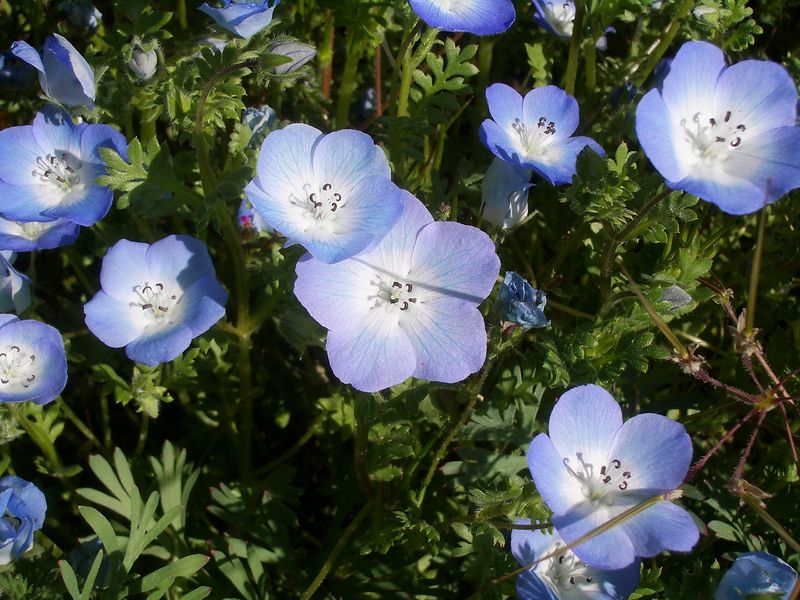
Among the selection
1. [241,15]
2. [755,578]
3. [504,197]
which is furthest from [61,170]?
A: [755,578]

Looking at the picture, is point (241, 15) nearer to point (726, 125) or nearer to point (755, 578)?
point (726, 125)

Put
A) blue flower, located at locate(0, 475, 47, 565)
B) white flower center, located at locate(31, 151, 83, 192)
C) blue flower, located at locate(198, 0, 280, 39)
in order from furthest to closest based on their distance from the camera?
white flower center, located at locate(31, 151, 83, 192)
blue flower, located at locate(0, 475, 47, 565)
blue flower, located at locate(198, 0, 280, 39)

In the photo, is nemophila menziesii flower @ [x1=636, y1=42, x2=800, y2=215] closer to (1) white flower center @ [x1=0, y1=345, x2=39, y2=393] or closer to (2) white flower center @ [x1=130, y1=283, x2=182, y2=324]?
(2) white flower center @ [x1=130, y1=283, x2=182, y2=324]

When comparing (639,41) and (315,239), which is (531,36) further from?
(315,239)

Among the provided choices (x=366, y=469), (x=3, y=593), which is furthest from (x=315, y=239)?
(x=3, y=593)

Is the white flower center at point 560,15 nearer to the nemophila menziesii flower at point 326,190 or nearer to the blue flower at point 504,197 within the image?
the blue flower at point 504,197

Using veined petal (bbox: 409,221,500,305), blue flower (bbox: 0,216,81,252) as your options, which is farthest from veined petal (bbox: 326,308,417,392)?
blue flower (bbox: 0,216,81,252)

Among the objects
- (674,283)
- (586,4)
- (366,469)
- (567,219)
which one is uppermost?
(586,4)
